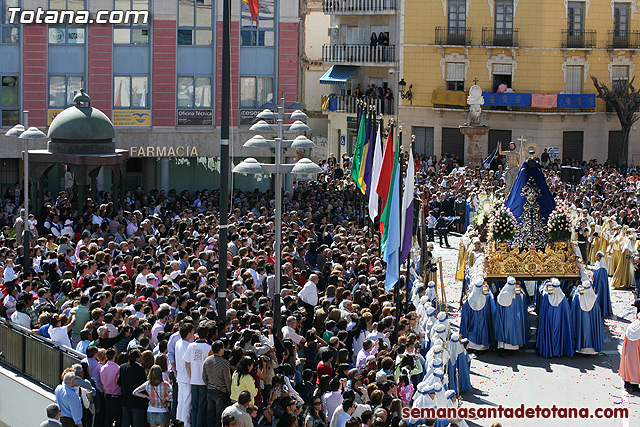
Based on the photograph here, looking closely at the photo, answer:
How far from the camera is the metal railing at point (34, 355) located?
49.5ft

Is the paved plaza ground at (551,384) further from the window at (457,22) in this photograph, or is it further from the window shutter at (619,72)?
the window shutter at (619,72)

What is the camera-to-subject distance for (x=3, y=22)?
34.8m

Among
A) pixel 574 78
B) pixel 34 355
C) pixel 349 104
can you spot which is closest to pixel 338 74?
pixel 349 104

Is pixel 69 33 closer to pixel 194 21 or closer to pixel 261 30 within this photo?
pixel 194 21

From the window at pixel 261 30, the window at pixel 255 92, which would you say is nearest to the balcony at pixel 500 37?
the window at pixel 261 30

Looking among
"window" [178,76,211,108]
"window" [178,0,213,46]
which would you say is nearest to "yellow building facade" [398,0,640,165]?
"window" [178,76,211,108]

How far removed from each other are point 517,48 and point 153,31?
19043 mm

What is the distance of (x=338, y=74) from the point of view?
50.9 metres

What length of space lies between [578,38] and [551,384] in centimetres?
3223

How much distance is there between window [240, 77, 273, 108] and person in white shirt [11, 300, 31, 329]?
20.5 m

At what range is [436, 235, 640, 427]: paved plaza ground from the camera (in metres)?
17.4

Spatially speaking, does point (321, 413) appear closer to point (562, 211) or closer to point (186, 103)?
point (562, 211)

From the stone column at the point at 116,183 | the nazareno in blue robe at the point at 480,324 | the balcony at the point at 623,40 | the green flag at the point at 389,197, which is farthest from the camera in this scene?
the balcony at the point at 623,40

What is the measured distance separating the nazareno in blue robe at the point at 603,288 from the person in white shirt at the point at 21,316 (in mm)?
12301
